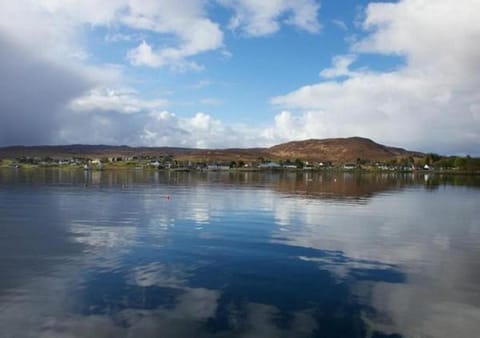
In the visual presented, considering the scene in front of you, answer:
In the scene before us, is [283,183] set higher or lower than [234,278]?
lower

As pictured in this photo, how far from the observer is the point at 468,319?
15438 millimetres

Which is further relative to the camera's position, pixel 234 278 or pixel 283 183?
pixel 283 183

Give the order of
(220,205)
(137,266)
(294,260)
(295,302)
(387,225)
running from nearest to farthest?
(295,302)
(137,266)
(294,260)
(387,225)
(220,205)

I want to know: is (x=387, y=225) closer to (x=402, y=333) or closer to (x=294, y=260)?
(x=294, y=260)

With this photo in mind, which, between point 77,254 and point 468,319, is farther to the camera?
point 77,254

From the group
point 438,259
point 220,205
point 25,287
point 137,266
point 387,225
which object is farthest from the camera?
point 220,205

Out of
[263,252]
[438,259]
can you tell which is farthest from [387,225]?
[263,252]

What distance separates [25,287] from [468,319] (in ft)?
55.3

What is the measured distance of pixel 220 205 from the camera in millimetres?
50969

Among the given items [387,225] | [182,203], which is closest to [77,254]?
[387,225]

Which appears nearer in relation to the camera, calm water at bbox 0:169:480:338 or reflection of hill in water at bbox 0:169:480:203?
calm water at bbox 0:169:480:338

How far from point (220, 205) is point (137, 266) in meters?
29.7

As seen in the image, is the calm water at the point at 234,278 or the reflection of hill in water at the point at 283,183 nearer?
the calm water at the point at 234,278

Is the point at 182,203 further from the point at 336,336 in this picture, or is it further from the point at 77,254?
the point at 336,336
